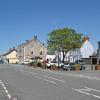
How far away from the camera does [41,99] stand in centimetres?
1709

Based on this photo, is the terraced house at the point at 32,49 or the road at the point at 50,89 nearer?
the road at the point at 50,89

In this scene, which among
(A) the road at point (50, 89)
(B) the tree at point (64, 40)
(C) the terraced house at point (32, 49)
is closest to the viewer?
(A) the road at point (50, 89)

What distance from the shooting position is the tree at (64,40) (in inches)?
4240

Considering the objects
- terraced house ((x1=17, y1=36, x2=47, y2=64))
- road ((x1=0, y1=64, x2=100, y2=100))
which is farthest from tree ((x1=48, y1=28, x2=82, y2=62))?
road ((x1=0, y1=64, x2=100, y2=100))

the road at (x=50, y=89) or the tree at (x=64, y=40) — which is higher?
the tree at (x=64, y=40)

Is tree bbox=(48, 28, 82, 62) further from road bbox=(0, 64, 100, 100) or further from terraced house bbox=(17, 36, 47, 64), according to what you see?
road bbox=(0, 64, 100, 100)

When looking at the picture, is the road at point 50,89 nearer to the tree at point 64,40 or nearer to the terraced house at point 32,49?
the tree at point 64,40

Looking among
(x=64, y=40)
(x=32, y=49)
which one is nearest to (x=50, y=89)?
(x=64, y=40)

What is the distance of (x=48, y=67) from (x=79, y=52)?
48.6 meters

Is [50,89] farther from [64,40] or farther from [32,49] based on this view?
[32,49]

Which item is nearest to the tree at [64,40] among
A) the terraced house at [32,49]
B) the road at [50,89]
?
the terraced house at [32,49]

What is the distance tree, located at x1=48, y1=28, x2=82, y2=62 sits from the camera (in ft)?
353

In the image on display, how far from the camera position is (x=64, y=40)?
354ft

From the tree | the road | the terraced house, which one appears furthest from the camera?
the terraced house
